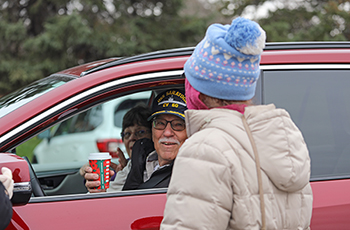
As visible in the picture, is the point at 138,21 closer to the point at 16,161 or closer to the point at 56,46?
the point at 56,46

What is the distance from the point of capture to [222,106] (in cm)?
144

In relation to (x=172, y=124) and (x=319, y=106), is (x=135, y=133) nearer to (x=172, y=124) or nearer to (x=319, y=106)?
(x=172, y=124)

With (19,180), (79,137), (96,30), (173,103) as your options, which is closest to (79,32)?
(96,30)

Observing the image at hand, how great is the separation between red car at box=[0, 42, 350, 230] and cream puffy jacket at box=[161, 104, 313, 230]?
0.58m

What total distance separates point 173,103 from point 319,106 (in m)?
0.88

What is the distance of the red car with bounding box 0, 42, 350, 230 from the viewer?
180cm

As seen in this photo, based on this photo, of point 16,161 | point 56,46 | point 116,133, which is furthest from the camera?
point 56,46

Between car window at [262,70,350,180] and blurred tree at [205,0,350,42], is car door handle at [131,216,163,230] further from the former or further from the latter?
blurred tree at [205,0,350,42]

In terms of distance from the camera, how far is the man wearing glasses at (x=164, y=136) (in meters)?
2.48

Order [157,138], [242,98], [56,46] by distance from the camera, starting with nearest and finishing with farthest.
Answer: [242,98]
[157,138]
[56,46]

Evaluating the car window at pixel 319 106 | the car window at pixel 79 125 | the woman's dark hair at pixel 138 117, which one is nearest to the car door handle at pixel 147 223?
the car window at pixel 319 106

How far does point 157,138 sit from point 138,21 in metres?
10.9

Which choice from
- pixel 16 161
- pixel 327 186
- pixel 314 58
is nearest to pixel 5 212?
pixel 16 161

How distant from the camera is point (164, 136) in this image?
2.53 metres
